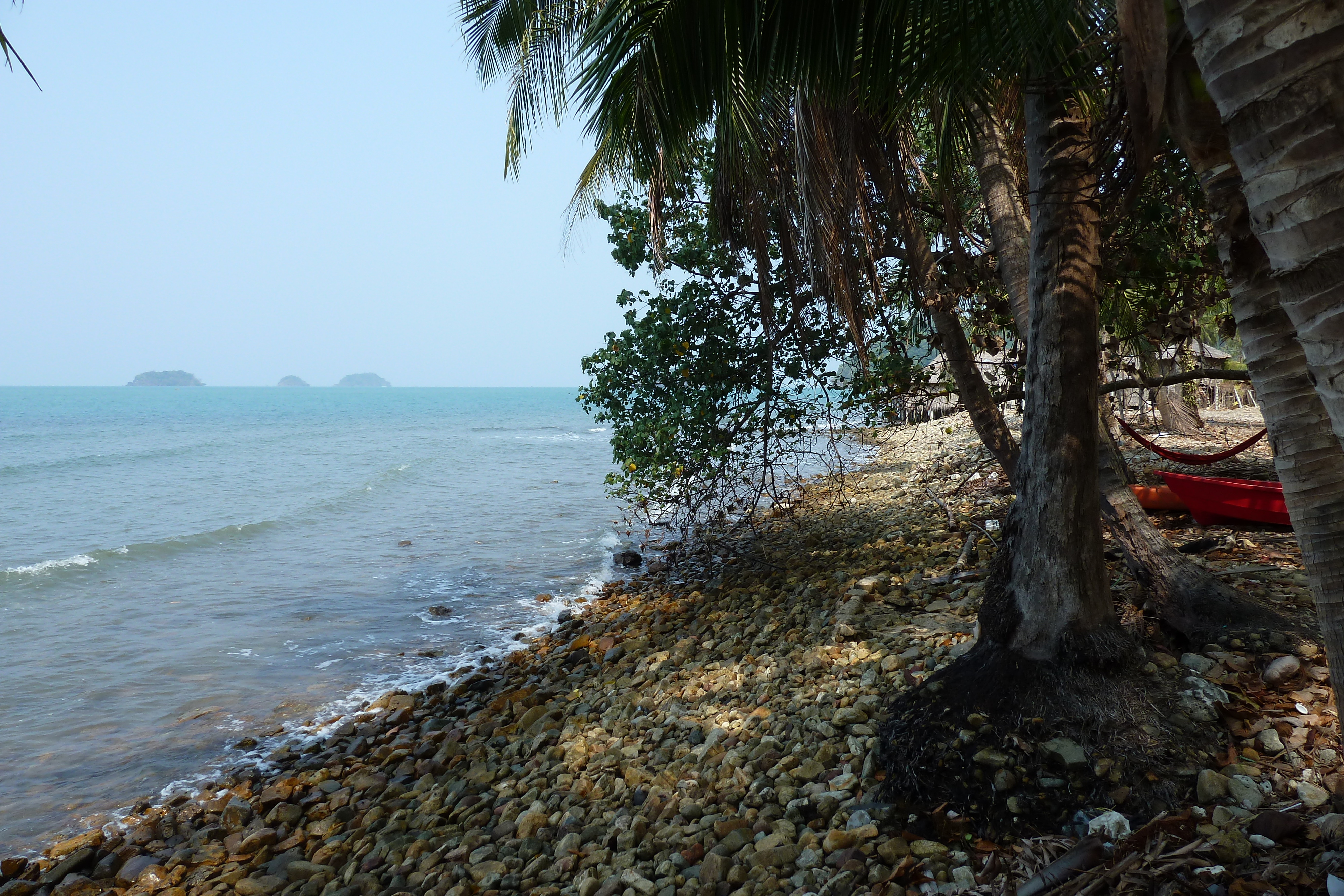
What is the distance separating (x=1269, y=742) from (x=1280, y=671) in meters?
0.51

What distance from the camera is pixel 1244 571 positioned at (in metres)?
4.57

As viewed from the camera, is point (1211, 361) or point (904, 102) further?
point (1211, 361)

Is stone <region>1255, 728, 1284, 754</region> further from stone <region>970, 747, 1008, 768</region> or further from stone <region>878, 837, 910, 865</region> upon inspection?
stone <region>878, 837, 910, 865</region>

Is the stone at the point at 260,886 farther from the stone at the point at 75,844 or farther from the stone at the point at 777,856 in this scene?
the stone at the point at 777,856

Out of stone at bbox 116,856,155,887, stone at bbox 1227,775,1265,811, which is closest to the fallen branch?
stone at bbox 1227,775,1265,811

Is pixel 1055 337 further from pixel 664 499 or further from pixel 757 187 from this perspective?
pixel 664 499

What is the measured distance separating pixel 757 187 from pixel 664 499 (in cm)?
386

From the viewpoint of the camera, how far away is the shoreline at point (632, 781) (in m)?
3.16

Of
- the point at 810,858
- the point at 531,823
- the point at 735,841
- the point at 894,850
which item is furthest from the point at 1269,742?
the point at 531,823

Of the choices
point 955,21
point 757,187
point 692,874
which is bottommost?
point 692,874

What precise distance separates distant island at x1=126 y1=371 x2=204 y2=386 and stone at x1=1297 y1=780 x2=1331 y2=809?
217 meters

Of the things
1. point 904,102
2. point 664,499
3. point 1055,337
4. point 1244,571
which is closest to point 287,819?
point 664,499

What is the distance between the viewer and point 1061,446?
11.4 feet

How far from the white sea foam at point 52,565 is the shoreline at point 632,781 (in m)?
8.51
